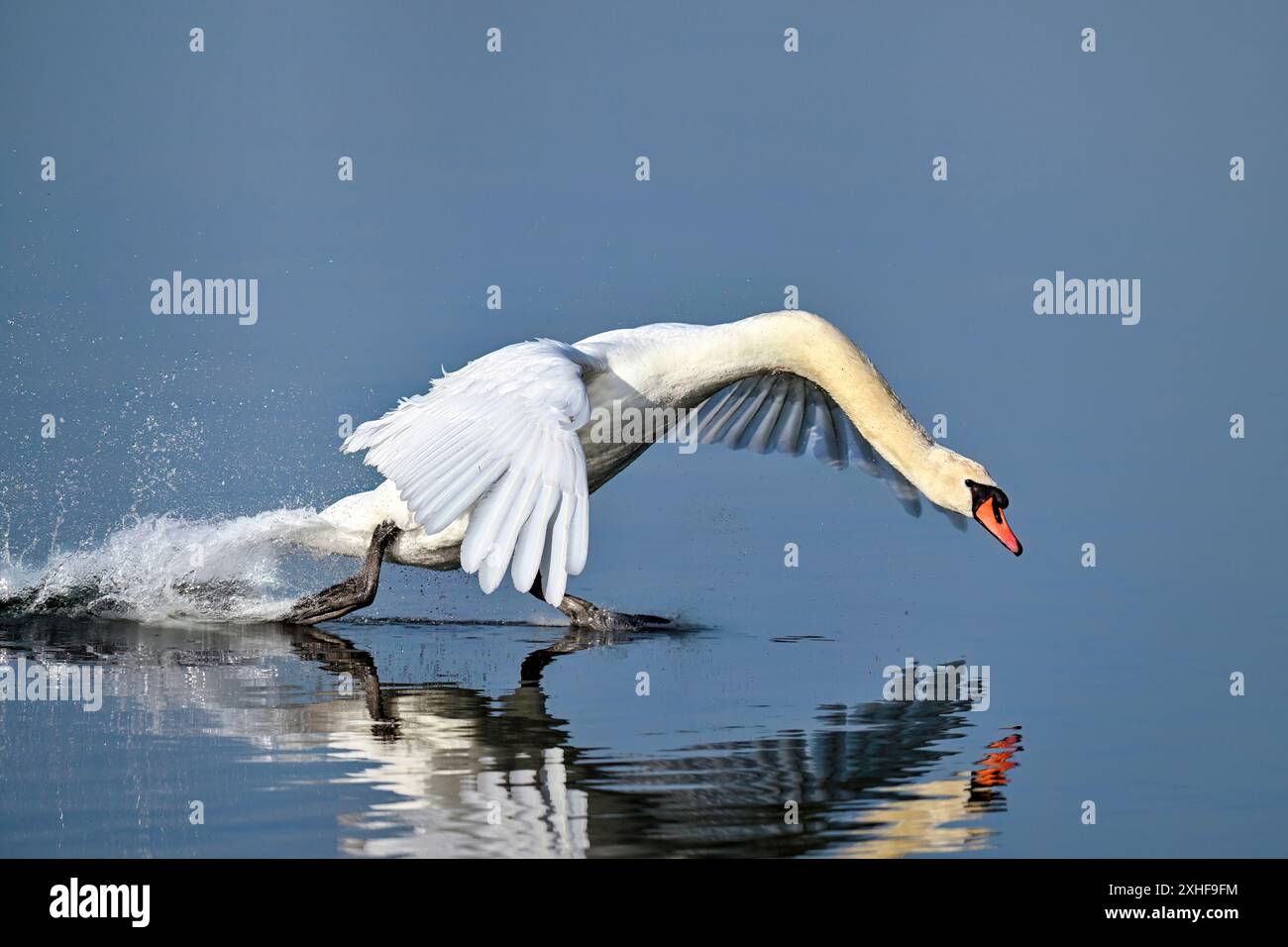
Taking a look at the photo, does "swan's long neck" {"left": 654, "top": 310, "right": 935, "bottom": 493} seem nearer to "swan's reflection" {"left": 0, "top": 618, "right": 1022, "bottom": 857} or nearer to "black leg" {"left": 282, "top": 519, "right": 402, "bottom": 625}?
"swan's reflection" {"left": 0, "top": 618, "right": 1022, "bottom": 857}

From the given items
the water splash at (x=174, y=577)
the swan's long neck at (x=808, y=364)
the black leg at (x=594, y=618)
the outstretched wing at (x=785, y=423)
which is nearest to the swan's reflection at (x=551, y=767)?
the black leg at (x=594, y=618)

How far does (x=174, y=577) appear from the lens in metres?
13.6

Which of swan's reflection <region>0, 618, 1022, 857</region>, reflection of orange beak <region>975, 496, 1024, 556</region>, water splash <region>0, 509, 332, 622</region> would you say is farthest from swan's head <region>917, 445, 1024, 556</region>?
water splash <region>0, 509, 332, 622</region>

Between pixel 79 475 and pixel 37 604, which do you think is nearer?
pixel 37 604

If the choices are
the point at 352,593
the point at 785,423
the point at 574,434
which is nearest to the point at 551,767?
the point at 574,434

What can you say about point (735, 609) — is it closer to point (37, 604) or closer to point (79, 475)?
point (37, 604)

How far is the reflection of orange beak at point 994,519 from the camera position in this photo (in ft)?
38.4

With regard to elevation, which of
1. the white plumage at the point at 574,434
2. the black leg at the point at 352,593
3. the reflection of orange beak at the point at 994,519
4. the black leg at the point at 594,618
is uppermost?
the white plumage at the point at 574,434

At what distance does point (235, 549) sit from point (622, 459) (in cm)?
Result: 310

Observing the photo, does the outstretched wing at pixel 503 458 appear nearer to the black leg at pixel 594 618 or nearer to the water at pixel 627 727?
the water at pixel 627 727

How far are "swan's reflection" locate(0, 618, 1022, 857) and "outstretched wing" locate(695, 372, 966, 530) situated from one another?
3.47 meters

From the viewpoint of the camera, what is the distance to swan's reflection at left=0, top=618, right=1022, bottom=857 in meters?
7.68

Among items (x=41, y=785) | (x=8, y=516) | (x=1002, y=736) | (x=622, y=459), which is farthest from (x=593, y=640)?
(x=8, y=516)

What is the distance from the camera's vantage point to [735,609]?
13.6 m
